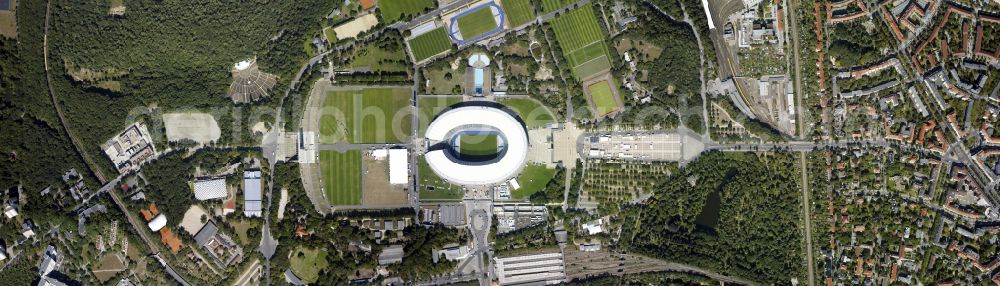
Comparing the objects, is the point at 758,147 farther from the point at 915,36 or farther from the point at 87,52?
the point at 87,52

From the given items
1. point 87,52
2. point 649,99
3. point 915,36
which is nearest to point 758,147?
point 649,99

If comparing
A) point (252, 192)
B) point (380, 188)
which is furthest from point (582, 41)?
point (252, 192)

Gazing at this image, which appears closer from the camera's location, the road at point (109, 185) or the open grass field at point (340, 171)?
the road at point (109, 185)

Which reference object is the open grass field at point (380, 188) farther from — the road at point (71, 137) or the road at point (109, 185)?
the road at point (71, 137)

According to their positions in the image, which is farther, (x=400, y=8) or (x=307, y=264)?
(x=400, y=8)

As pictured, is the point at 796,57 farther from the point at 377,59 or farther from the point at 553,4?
the point at 377,59

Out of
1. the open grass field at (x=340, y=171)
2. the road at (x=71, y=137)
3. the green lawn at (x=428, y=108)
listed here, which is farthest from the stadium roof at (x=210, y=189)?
the green lawn at (x=428, y=108)
